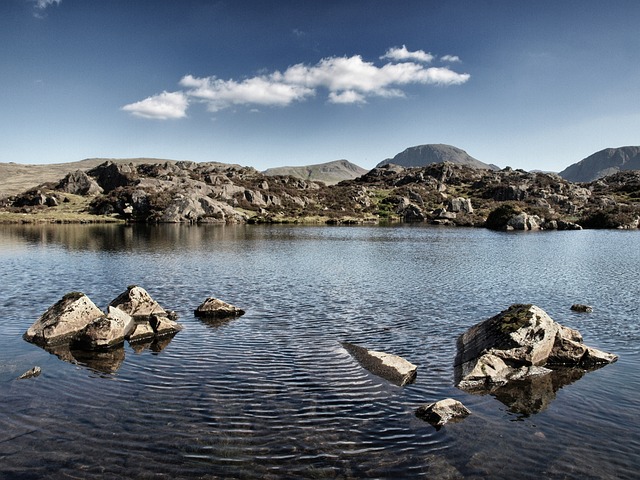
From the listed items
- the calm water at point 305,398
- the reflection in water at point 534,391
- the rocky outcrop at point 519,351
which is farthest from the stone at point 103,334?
the reflection in water at point 534,391

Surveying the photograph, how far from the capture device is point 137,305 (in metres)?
32.5

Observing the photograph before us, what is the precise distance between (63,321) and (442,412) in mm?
24086

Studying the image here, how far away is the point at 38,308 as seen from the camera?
34.6 metres

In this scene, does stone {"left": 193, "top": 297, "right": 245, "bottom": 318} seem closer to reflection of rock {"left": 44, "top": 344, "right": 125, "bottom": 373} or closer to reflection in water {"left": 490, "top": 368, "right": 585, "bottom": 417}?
reflection of rock {"left": 44, "top": 344, "right": 125, "bottom": 373}

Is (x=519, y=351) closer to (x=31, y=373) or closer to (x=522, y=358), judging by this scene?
(x=522, y=358)

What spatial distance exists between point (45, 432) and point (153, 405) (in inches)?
154

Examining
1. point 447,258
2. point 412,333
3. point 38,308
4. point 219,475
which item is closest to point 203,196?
point 447,258

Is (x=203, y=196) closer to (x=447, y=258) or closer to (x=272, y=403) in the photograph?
(x=447, y=258)

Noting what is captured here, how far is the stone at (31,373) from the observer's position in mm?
20969

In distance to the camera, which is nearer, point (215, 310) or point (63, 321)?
point (63, 321)

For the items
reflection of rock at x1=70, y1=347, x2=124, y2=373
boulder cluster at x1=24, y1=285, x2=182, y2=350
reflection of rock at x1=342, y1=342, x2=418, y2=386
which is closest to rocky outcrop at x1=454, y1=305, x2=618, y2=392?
reflection of rock at x1=342, y1=342, x2=418, y2=386

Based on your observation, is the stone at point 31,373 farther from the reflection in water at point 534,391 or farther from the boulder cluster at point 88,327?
the reflection in water at point 534,391

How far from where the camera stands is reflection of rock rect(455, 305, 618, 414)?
20.7 m

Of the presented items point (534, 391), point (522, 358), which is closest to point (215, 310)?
point (522, 358)
